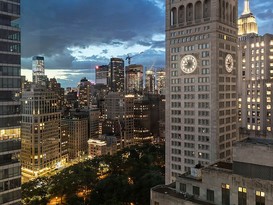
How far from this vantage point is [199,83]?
10369cm

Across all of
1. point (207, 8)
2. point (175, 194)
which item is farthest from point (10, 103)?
point (207, 8)

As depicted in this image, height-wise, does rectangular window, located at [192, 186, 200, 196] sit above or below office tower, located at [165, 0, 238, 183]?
below

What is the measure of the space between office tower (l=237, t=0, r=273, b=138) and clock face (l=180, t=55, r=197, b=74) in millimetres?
66051

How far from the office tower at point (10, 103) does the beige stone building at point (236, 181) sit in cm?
3431

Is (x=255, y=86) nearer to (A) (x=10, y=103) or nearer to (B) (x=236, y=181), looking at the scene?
(B) (x=236, y=181)

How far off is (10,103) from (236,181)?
50.9 metres

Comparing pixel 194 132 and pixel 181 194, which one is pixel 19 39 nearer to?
pixel 181 194

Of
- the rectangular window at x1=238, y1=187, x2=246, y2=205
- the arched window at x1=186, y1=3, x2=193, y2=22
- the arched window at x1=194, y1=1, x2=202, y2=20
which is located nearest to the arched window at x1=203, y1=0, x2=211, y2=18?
the arched window at x1=194, y1=1, x2=202, y2=20

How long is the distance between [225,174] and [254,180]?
4.72 meters

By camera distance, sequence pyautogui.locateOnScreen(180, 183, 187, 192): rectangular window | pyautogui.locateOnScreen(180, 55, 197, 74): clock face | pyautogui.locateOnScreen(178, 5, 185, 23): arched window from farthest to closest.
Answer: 1. pyautogui.locateOnScreen(178, 5, 185, 23): arched window
2. pyautogui.locateOnScreen(180, 55, 197, 74): clock face
3. pyautogui.locateOnScreen(180, 183, 187, 192): rectangular window

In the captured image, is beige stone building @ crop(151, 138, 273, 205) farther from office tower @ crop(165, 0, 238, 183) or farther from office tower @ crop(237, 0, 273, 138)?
office tower @ crop(237, 0, 273, 138)

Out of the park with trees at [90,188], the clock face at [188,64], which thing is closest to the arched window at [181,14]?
the clock face at [188,64]

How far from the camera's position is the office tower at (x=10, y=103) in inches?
2542

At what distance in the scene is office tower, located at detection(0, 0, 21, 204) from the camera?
6456cm
